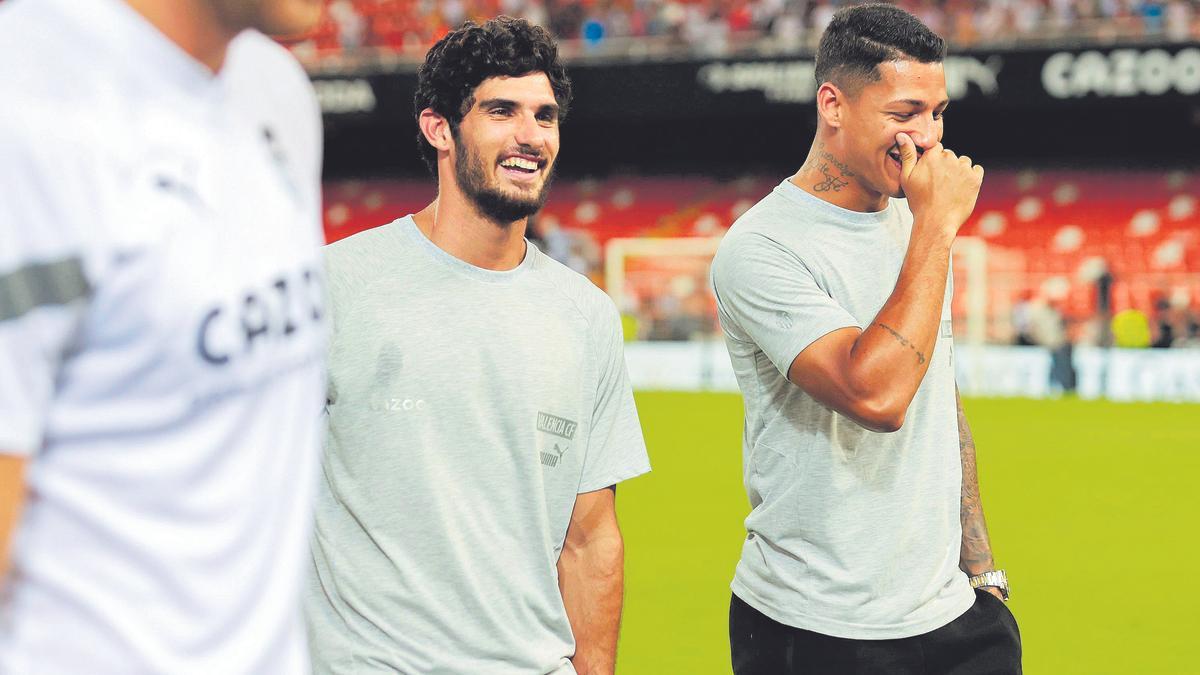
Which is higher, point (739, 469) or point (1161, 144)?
point (1161, 144)

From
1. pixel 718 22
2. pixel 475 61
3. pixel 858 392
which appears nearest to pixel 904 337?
pixel 858 392

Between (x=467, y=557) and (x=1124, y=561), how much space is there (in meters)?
6.52

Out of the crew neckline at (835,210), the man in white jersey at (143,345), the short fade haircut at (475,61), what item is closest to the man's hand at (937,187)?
the crew neckline at (835,210)

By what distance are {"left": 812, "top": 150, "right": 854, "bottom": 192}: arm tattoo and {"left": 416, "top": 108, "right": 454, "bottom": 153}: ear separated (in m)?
0.86

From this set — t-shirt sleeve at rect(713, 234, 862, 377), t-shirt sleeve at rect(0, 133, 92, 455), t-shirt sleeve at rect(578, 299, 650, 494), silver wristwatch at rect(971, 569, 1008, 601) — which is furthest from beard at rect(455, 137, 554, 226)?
t-shirt sleeve at rect(0, 133, 92, 455)

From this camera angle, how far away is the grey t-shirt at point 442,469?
2.41 m

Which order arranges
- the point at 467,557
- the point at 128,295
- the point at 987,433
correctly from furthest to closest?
the point at 987,433 < the point at 467,557 < the point at 128,295

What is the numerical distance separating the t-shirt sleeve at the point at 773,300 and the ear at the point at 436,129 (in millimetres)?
688

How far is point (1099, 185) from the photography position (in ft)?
73.5

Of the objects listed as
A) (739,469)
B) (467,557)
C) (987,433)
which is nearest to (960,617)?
(467,557)

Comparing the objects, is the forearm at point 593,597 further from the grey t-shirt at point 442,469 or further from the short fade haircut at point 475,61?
the short fade haircut at point 475,61

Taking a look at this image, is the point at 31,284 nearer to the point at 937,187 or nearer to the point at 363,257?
the point at 363,257

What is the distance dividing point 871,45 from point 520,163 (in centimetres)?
85

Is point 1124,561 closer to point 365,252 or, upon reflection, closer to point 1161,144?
point 365,252
